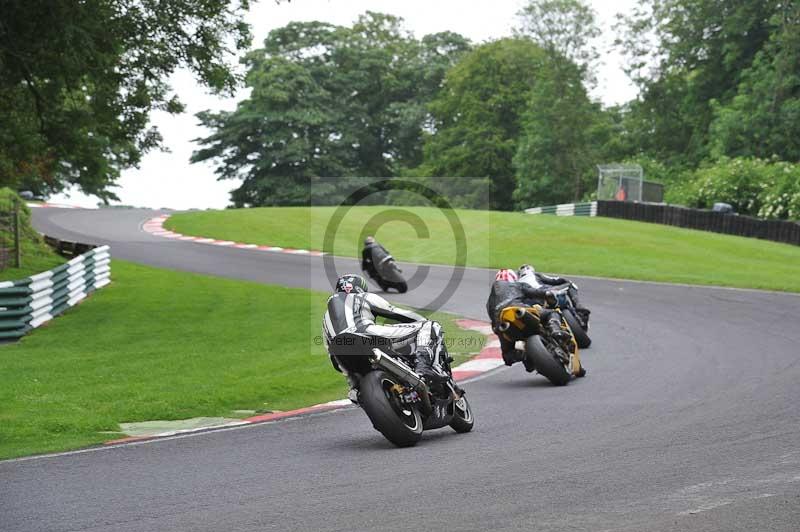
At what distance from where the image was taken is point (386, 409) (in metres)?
8.28

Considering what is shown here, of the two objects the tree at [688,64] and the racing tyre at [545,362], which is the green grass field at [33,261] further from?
the tree at [688,64]

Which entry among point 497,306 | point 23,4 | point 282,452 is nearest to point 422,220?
point 23,4

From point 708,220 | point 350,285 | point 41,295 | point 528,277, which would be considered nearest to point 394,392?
point 350,285

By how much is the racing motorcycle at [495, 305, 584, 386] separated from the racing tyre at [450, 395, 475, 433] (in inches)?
97.7

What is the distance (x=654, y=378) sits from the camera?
39.5ft

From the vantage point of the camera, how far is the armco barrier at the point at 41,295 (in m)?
16.5

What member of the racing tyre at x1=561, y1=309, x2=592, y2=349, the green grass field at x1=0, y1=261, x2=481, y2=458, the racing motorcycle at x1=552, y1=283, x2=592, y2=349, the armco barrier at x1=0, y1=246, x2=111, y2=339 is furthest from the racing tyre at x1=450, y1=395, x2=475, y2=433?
the armco barrier at x1=0, y1=246, x2=111, y2=339

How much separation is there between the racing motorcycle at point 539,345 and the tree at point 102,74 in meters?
9.23

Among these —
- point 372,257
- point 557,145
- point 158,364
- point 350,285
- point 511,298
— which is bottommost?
point 158,364

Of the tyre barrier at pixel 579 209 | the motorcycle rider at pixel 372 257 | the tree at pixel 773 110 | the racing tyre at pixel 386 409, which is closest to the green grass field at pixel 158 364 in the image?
the motorcycle rider at pixel 372 257

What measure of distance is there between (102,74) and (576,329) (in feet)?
33.7

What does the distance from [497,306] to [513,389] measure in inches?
41.7

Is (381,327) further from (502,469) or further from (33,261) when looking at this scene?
(33,261)

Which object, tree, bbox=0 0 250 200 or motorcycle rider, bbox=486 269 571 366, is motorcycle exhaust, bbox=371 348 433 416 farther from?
tree, bbox=0 0 250 200
